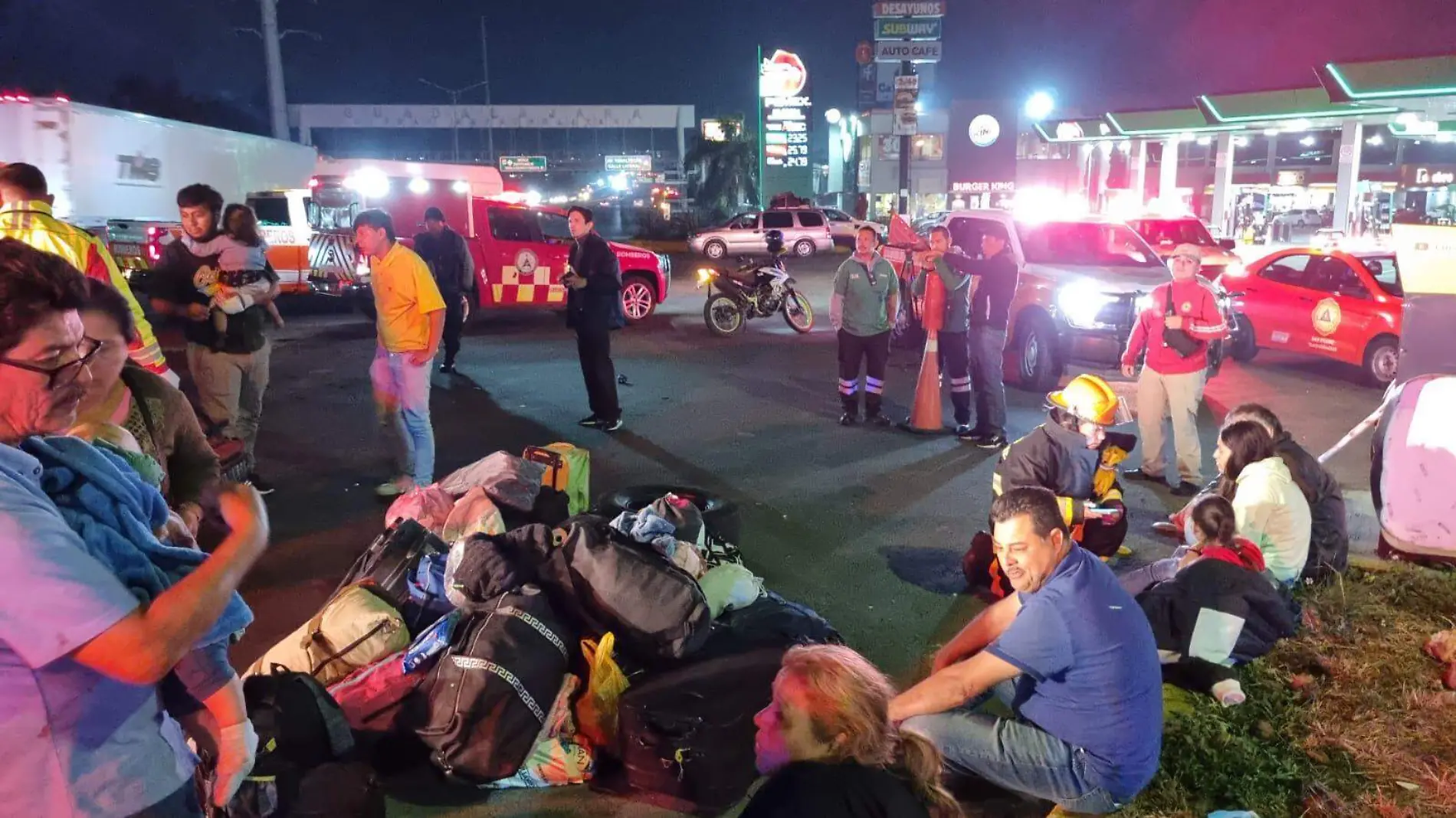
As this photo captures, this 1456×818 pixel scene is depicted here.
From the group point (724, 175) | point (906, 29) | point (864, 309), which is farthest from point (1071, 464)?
point (724, 175)

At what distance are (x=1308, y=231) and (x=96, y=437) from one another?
4299cm

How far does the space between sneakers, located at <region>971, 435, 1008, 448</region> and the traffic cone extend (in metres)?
0.47

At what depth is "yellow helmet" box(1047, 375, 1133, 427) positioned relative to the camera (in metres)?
5.24

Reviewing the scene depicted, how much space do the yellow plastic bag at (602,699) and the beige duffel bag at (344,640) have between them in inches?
31.9

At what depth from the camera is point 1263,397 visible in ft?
34.5

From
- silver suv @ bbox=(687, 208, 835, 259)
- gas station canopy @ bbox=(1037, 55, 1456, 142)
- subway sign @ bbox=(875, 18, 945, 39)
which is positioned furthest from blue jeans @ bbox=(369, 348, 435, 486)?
subway sign @ bbox=(875, 18, 945, 39)

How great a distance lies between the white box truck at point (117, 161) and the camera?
15227 millimetres

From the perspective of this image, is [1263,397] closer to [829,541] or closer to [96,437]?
[829,541]

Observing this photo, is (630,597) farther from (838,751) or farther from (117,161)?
(117,161)

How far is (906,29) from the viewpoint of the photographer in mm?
30734

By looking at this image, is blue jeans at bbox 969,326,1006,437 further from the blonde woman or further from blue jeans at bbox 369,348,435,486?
the blonde woman

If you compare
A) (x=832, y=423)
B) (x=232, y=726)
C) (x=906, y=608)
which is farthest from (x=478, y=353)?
(x=232, y=726)

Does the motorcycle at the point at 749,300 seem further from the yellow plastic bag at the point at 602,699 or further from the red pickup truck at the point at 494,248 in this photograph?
the yellow plastic bag at the point at 602,699

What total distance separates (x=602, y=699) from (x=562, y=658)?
21 centimetres
